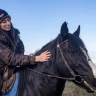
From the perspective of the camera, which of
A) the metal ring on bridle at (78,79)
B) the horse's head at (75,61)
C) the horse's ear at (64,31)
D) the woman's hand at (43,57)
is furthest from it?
the woman's hand at (43,57)

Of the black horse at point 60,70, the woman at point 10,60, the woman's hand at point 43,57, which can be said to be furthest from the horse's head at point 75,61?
the woman at point 10,60

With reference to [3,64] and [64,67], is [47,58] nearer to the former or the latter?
[64,67]

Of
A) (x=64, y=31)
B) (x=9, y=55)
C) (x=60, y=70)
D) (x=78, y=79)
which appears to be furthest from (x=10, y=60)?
(x=78, y=79)

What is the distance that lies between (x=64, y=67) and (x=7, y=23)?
5.62 ft

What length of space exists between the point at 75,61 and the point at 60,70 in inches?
16.3

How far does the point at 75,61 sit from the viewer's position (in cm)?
505

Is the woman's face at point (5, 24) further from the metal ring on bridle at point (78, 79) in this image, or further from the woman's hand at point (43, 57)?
the metal ring on bridle at point (78, 79)

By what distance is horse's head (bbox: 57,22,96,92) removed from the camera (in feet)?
16.3

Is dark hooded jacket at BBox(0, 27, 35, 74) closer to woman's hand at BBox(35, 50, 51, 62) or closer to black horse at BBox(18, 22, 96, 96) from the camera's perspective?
woman's hand at BBox(35, 50, 51, 62)

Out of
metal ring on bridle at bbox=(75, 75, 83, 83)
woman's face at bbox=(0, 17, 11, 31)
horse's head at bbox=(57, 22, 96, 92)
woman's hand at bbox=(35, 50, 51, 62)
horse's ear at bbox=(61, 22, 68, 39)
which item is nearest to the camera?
horse's head at bbox=(57, 22, 96, 92)

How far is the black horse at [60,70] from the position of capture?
16.5 ft

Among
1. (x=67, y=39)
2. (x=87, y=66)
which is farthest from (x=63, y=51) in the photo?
(x=87, y=66)

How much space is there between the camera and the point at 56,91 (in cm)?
538

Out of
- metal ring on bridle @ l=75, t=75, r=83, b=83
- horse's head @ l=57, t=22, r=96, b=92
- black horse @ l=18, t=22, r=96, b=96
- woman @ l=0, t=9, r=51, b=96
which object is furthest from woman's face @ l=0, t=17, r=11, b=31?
metal ring on bridle @ l=75, t=75, r=83, b=83
